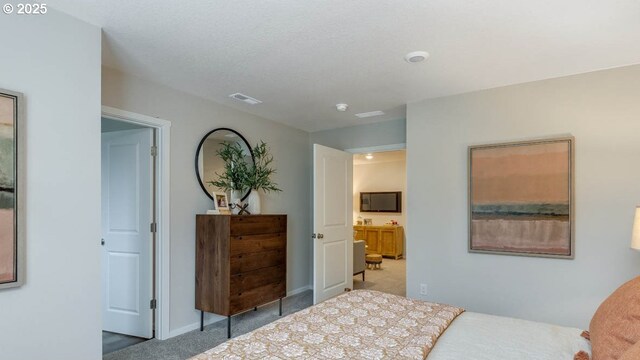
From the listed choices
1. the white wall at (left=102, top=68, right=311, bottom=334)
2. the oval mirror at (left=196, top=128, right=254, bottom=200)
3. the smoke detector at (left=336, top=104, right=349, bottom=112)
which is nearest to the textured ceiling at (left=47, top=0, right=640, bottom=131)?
the white wall at (left=102, top=68, right=311, bottom=334)

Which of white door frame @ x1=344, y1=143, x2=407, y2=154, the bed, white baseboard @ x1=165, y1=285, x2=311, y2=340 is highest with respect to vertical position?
white door frame @ x1=344, y1=143, x2=407, y2=154

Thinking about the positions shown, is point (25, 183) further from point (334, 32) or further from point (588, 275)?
point (588, 275)

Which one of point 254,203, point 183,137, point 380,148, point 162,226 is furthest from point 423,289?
point 183,137

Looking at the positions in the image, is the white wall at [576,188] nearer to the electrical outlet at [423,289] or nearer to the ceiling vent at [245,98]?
the electrical outlet at [423,289]

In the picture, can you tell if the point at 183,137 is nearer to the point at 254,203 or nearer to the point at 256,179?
the point at 256,179

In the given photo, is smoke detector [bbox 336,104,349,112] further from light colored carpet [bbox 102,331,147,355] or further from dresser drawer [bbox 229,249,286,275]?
light colored carpet [bbox 102,331,147,355]

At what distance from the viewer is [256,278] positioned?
3533 millimetres

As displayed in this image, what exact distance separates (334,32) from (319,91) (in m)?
1.22

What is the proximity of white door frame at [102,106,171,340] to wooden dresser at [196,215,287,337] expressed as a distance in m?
0.31

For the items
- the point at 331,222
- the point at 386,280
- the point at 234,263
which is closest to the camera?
the point at 234,263

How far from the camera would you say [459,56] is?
104 inches

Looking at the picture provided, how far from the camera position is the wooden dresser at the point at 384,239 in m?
8.03

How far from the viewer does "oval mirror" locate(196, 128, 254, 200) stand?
366 cm

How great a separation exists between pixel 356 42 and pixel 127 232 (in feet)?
9.08
